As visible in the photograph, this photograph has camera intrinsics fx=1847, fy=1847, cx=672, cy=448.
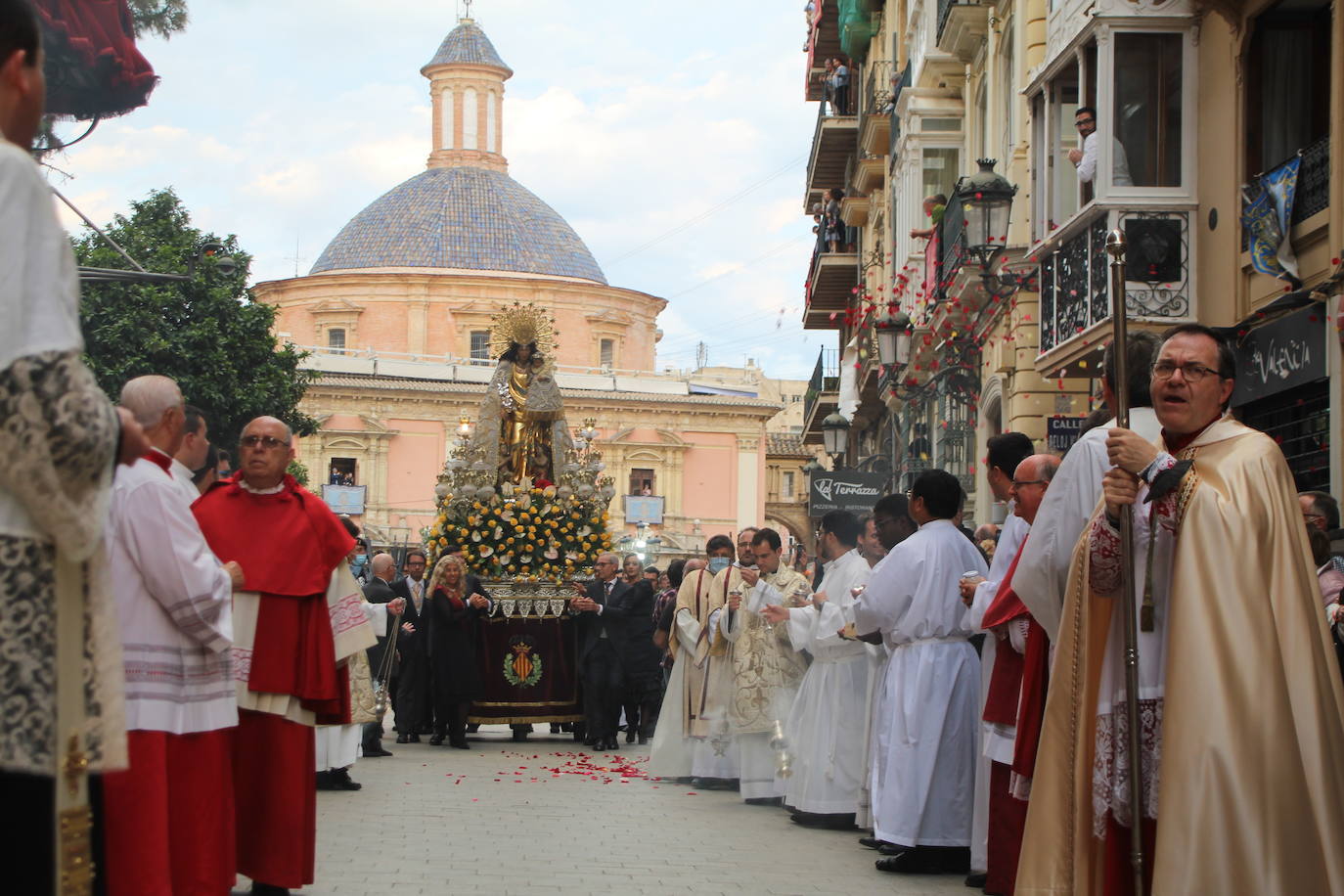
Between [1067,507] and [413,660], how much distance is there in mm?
11563

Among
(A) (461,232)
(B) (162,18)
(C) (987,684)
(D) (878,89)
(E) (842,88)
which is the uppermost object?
(A) (461,232)

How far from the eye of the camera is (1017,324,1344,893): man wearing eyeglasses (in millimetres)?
4934

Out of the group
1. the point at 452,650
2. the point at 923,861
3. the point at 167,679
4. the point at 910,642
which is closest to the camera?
the point at 167,679

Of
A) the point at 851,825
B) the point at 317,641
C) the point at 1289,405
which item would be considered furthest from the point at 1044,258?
the point at 317,641

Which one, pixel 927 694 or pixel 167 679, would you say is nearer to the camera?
pixel 167 679

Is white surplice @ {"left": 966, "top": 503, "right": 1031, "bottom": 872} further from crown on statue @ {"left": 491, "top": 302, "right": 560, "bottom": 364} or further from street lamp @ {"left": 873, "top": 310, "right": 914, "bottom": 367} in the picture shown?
street lamp @ {"left": 873, "top": 310, "right": 914, "bottom": 367}

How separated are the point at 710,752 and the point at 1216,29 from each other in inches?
281

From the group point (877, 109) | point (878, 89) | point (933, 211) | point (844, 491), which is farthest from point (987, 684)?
point (878, 89)

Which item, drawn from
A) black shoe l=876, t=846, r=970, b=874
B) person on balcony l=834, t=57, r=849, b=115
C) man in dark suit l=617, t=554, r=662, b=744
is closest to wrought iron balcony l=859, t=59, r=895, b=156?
person on balcony l=834, t=57, r=849, b=115

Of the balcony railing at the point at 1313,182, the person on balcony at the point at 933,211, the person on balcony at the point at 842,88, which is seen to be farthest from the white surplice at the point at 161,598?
the person on balcony at the point at 842,88

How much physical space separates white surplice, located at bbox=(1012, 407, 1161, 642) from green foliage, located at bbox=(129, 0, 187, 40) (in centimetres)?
1567

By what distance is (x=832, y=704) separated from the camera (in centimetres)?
1128

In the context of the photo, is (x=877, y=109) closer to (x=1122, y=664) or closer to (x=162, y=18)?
(x=162, y=18)

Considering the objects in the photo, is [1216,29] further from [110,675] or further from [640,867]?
[110,675]
